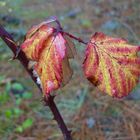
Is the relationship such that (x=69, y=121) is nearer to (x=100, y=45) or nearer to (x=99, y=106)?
(x=99, y=106)

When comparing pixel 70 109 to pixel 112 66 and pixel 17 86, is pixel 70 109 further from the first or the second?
pixel 112 66

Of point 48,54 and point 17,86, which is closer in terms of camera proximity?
point 48,54

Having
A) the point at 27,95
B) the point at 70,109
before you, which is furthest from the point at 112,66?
the point at 27,95

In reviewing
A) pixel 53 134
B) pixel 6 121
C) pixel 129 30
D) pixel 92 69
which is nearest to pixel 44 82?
→ pixel 92 69

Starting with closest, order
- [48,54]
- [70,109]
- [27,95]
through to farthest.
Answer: [48,54] → [70,109] → [27,95]

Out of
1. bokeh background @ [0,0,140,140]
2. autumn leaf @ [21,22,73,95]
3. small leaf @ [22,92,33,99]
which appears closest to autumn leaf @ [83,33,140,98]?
autumn leaf @ [21,22,73,95]

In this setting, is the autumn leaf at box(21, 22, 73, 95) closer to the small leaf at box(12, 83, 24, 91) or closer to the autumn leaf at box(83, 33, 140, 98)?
the autumn leaf at box(83, 33, 140, 98)
